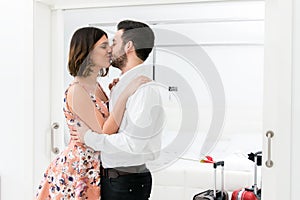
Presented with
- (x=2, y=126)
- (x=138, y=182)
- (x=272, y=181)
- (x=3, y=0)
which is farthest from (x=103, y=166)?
(x=3, y=0)

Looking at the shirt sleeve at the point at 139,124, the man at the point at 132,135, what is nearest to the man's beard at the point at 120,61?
the man at the point at 132,135

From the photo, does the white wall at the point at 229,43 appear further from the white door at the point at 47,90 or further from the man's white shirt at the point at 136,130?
the white door at the point at 47,90

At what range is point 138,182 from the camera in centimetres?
182

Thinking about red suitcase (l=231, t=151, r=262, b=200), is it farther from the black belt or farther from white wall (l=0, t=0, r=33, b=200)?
white wall (l=0, t=0, r=33, b=200)

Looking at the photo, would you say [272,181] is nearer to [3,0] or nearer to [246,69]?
[246,69]

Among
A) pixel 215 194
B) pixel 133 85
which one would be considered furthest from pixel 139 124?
pixel 215 194

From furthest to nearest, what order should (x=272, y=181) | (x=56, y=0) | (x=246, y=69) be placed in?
(x=56, y=0), (x=246, y=69), (x=272, y=181)

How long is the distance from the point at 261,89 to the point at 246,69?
0.10m

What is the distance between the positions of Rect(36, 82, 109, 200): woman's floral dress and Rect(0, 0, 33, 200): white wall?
0.35 feet

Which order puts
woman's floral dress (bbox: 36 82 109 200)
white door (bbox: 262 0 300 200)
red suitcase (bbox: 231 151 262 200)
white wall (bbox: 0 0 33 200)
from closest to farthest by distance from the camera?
white door (bbox: 262 0 300 200), red suitcase (bbox: 231 151 262 200), woman's floral dress (bbox: 36 82 109 200), white wall (bbox: 0 0 33 200)

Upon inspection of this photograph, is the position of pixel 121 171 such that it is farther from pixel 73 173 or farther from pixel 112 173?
pixel 73 173

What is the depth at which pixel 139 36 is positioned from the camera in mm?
1837

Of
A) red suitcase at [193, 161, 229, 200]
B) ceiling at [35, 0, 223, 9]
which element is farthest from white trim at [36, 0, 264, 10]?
red suitcase at [193, 161, 229, 200]

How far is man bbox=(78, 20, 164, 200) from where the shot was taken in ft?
5.85
